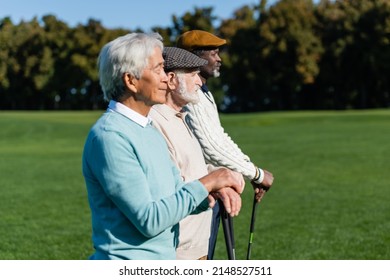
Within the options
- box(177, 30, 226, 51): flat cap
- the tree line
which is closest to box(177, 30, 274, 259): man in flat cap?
box(177, 30, 226, 51): flat cap

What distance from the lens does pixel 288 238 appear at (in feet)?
30.5

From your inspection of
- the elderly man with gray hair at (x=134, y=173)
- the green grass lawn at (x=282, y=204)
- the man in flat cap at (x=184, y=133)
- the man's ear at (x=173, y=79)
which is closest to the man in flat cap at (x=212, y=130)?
the man in flat cap at (x=184, y=133)

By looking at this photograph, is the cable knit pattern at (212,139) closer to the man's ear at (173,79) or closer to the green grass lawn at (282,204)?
the man's ear at (173,79)

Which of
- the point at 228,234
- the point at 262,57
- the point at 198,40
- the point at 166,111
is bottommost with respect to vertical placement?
the point at 262,57

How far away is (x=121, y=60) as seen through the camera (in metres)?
2.94

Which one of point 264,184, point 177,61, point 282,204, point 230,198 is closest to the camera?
point 230,198

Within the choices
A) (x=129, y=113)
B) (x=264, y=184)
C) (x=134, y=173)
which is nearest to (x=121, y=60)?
(x=129, y=113)

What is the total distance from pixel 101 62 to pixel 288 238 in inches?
262

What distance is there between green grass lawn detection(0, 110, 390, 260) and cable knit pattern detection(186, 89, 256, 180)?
148 inches

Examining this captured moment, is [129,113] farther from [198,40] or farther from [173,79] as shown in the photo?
[198,40]

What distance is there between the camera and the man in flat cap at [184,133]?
397cm

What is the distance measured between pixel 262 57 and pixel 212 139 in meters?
67.4

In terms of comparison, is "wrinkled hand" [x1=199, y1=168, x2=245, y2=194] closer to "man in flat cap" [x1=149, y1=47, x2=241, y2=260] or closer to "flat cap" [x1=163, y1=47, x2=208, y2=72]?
"man in flat cap" [x1=149, y1=47, x2=241, y2=260]

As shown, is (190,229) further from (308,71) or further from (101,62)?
(308,71)
